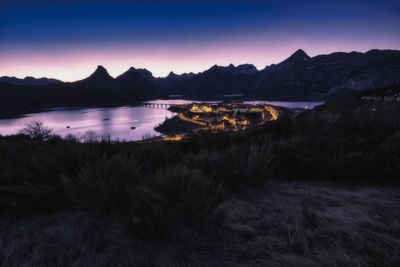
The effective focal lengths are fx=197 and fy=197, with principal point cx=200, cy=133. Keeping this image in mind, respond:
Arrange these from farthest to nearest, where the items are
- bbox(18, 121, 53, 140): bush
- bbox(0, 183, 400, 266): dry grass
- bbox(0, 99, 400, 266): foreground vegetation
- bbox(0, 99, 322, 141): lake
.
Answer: bbox(0, 99, 322, 141): lake < bbox(18, 121, 53, 140): bush < bbox(0, 99, 400, 266): foreground vegetation < bbox(0, 183, 400, 266): dry grass

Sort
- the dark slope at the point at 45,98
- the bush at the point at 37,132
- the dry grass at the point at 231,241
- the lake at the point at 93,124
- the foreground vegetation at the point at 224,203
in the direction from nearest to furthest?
the dry grass at the point at 231,241 < the foreground vegetation at the point at 224,203 < the bush at the point at 37,132 < the lake at the point at 93,124 < the dark slope at the point at 45,98

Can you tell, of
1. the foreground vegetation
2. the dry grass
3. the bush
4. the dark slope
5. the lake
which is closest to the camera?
the dry grass

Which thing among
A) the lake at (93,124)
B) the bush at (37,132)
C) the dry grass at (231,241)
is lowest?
the lake at (93,124)

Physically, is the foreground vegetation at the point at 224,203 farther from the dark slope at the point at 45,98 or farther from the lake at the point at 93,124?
the dark slope at the point at 45,98

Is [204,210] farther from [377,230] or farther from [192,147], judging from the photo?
[192,147]

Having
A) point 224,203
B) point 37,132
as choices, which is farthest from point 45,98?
point 224,203

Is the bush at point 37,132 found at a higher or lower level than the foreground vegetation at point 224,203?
lower

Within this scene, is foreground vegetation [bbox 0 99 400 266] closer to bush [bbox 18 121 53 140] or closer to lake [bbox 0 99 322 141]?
bush [bbox 18 121 53 140]

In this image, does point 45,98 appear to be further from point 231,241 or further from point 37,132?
point 231,241

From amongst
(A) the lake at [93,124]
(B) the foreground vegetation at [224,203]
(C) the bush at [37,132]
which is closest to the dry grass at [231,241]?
(B) the foreground vegetation at [224,203]

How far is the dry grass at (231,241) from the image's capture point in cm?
138

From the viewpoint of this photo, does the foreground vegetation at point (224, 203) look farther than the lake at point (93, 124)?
No

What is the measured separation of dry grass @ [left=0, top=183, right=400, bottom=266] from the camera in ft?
4.54

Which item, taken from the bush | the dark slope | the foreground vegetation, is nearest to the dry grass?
the foreground vegetation
